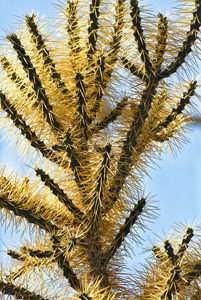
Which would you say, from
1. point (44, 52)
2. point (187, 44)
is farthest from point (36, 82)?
point (187, 44)

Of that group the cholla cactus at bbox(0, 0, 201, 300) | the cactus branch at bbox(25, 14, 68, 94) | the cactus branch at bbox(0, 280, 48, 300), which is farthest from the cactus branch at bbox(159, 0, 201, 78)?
the cactus branch at bbox(0, 280, 48, 300)

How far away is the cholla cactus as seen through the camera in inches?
19.8

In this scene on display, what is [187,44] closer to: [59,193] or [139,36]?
[139,36]

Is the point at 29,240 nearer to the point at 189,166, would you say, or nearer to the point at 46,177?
the point at 46,177

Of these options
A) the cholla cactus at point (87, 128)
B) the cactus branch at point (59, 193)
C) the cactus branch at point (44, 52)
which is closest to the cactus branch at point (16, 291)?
the cholla cactus at point (87, 128)

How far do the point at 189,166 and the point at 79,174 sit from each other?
853 millimetres

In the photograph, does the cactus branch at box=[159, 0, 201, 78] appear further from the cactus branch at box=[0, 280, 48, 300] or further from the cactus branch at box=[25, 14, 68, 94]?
the cactus branch at box=[0, 280, 48, 300]

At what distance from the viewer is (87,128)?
0.54 m

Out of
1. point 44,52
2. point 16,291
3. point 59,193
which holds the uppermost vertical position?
point 44,52

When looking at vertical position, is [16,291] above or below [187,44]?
below

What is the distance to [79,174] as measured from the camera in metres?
0.52

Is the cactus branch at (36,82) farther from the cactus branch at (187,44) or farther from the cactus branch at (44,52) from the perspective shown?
the cactus branch at (187,44)

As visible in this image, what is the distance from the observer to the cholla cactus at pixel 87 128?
50 cm

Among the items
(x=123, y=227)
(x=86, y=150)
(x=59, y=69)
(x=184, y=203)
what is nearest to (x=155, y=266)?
(x=123, y=227)
